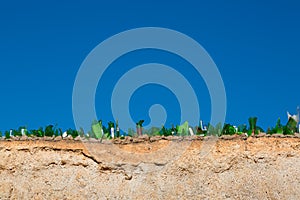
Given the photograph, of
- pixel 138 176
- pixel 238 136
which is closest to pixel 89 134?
pixel 138 176

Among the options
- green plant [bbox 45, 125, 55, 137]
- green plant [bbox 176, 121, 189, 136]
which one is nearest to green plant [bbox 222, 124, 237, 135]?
green plant [bbox 176, 121, 189, 136]


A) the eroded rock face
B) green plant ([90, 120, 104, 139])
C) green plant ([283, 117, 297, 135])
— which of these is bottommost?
the eroded rock face

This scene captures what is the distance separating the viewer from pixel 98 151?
6426 millimetres

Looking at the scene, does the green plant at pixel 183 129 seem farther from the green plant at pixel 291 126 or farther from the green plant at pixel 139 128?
the green plant at pixel 291 126

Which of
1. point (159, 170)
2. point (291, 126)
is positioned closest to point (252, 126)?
point (291, 126)

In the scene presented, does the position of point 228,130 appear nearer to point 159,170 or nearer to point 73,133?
point 159,170

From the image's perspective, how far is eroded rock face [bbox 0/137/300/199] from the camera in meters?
6.27

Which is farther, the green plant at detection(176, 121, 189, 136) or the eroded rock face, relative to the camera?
the green plant at detection(176, 121, 189, 136)

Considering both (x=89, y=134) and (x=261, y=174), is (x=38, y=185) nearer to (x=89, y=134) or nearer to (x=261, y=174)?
(x=89, y=134)

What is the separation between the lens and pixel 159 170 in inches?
250

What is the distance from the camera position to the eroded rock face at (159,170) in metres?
6.27

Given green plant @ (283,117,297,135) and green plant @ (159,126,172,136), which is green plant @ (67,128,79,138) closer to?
green plant @ (159,126,172,136)

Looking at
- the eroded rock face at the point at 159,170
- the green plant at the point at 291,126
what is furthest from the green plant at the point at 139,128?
the green plant at the point at 291,126

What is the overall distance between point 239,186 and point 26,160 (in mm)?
2624
